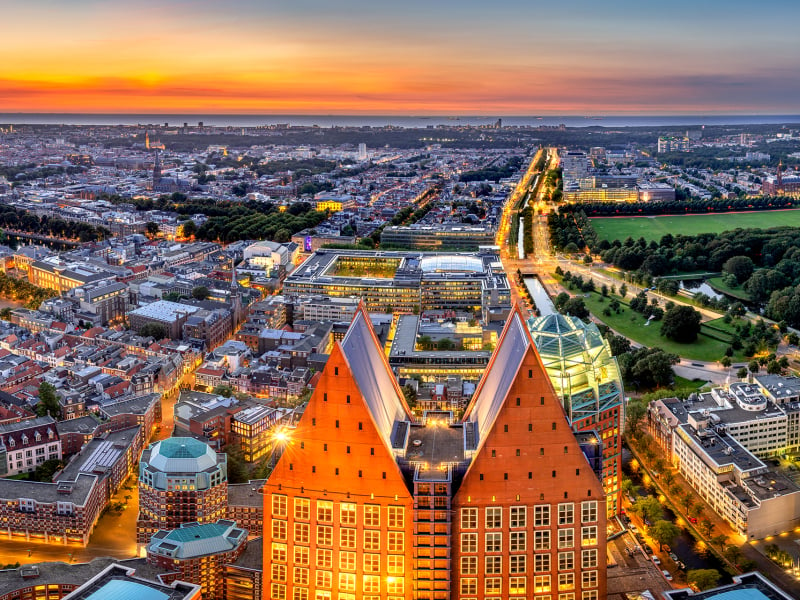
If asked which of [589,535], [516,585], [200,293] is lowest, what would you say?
[200,293]

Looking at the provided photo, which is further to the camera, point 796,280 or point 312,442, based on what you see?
point 796,280

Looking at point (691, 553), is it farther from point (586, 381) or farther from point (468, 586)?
point (468, 586)

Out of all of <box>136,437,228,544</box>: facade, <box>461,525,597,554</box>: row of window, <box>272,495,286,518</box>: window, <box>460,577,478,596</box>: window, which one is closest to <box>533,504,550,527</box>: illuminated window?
<box>461,525,597,554</box>: row of window

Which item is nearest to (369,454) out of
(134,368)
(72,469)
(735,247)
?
(72,469)

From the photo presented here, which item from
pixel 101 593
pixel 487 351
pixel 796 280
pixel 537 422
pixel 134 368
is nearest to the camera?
pixel 537 422

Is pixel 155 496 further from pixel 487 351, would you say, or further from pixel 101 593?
pixel 487 351

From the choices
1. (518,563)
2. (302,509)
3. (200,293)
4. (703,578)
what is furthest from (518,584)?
(200,293)

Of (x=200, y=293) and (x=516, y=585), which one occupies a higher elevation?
(x=516, y=585)

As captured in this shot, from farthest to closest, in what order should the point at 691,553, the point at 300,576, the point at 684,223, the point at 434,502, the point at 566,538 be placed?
the point at 684,223 → the point at 691,553 → the point at 300,576 → the point at 566,538 → the point at 434,502
